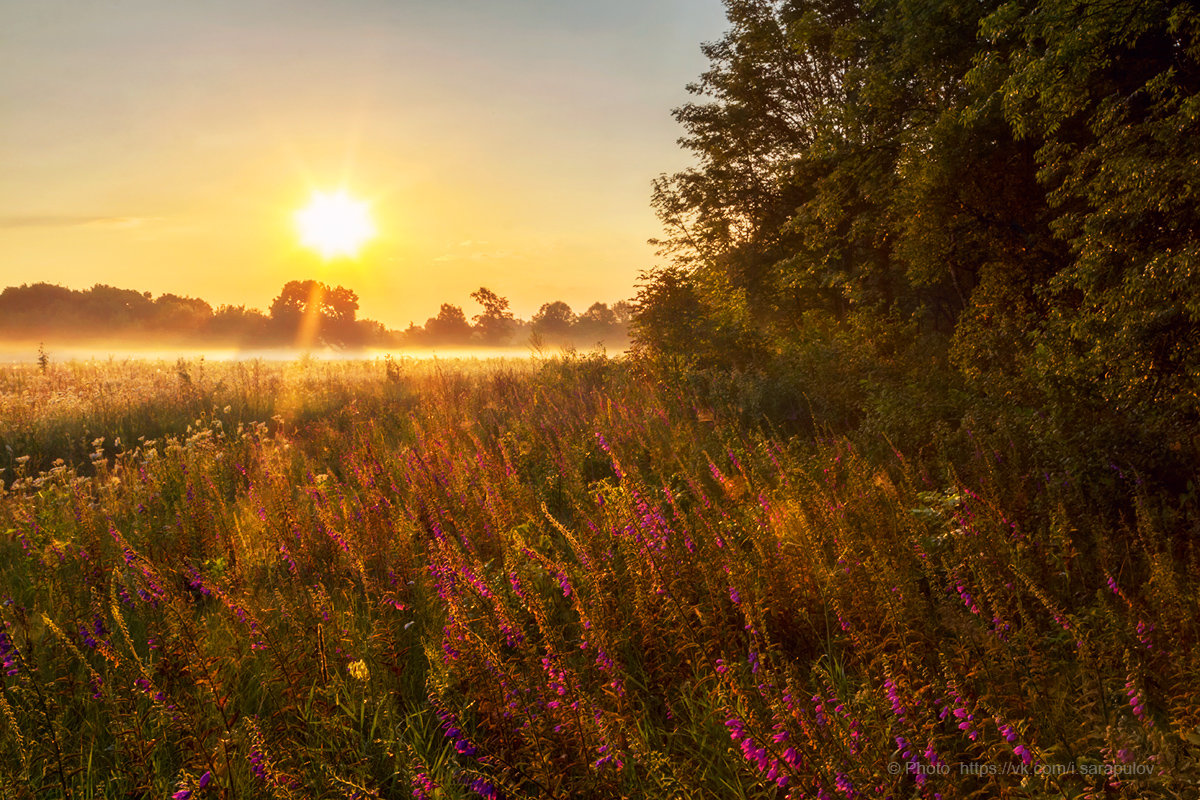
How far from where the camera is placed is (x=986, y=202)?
30.0ft

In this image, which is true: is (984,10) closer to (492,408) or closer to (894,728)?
(492,408)

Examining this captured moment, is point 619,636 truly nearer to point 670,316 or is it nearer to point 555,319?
point 670,316

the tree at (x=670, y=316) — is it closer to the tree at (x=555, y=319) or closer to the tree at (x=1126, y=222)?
the tree at (x=1126, y=222)

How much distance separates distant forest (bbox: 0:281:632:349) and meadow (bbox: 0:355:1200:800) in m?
36.9

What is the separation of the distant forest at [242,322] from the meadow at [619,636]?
3692 centimetres

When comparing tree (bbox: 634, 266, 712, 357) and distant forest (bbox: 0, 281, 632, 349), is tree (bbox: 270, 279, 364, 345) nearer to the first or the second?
distant forest (bbox: 0, 281, 632, 349)

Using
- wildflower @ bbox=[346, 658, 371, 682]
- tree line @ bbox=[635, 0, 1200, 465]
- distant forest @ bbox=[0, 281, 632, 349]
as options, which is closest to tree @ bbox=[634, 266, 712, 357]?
tree line @ bbox=[635, 0, 1200, 465]

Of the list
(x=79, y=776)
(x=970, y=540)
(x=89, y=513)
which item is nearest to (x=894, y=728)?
(x=970, y=540)

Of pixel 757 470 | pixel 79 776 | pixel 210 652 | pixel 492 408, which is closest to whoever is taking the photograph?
pixel 79 776

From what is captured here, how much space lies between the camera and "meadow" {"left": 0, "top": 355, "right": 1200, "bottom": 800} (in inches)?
78.3

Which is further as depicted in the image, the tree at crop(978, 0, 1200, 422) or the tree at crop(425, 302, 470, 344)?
the tree at crop(425, 302, 470, 344)

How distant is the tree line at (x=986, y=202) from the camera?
17.5 ft

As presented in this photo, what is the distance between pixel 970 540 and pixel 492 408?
842cm

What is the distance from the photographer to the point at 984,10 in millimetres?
9820
